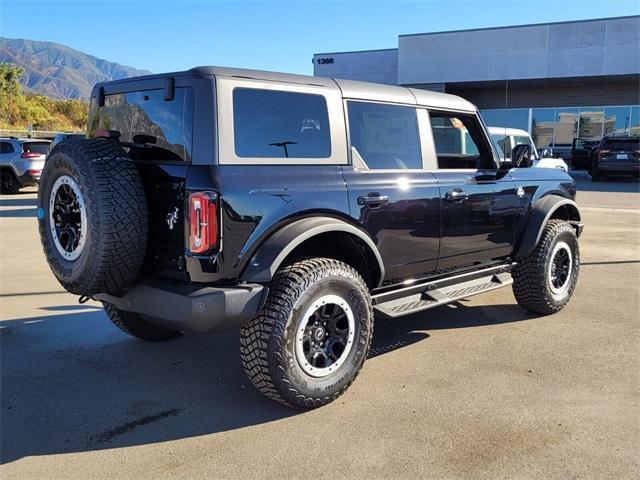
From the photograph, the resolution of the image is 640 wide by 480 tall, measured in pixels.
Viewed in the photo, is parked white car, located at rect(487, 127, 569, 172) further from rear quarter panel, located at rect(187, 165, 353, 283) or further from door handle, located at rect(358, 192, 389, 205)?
rear quarter panel, located at rect(187, 165, 353, 283)

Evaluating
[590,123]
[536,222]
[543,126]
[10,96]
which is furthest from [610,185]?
[10,96]

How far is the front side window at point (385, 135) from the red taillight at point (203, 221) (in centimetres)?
125

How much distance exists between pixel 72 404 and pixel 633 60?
27456mm

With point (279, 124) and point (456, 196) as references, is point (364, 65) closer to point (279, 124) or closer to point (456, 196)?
point (456, 196)

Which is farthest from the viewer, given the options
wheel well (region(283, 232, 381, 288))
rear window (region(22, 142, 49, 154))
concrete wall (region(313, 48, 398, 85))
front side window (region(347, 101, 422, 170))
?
concrete wall (region(313, 48, 398, 85))

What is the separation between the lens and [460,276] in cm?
462

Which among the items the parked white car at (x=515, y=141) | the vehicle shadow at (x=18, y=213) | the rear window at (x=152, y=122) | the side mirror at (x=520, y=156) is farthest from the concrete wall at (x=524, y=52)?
the rear window at (x=152, y=122)

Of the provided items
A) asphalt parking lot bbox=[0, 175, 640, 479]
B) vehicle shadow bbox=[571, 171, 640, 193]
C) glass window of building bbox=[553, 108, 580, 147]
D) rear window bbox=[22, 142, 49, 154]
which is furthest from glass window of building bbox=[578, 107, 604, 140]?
asphalt parking lot bbox=[0, 175, 640, 479]

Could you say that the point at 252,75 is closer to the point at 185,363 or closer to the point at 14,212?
the point at 185,363

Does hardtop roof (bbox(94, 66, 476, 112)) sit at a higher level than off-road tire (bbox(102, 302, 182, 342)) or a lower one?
higher

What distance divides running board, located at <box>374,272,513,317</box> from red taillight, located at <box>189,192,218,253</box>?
1332 mm

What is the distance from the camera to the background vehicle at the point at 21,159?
15.9 metres

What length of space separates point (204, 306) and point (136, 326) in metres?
1.68

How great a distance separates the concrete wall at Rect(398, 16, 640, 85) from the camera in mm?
24875
